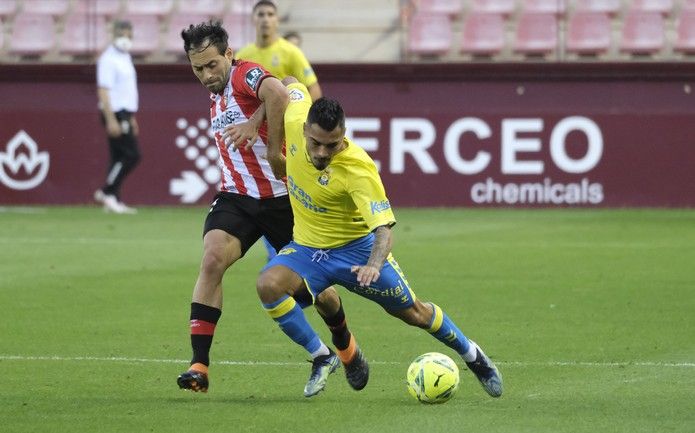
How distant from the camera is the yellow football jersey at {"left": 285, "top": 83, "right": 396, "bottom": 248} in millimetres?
6855

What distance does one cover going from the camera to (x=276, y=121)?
748cm

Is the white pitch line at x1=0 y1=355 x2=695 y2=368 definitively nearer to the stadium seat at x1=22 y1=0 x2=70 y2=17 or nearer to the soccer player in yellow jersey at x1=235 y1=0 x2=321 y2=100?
the soccer player in yellow jersey at x1=235 y1=0 x2=321 y2=100

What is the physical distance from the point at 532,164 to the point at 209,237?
496 inches

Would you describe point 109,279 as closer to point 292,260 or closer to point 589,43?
point 292,260

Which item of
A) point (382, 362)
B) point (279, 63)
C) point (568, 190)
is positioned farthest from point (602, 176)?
point (382, 362)

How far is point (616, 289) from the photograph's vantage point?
38.5 feet

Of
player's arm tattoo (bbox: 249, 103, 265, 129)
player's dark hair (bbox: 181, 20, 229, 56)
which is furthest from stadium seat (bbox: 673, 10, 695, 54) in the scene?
player's dark hair (bbox: 181, 20, 229, 56)

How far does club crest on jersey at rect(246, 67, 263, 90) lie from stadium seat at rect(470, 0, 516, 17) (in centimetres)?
1496

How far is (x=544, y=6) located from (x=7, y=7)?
8.25m

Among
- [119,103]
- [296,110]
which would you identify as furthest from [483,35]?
[296,110]

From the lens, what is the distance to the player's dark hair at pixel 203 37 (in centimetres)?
740

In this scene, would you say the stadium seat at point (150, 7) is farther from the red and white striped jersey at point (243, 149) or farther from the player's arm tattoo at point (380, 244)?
the player's arm tattoo at point (380, 244)

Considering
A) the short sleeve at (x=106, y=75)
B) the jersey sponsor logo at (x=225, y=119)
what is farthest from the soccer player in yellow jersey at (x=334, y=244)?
the short sleeve at (x=106, y=75)

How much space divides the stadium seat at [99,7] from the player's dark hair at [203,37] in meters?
15.4
